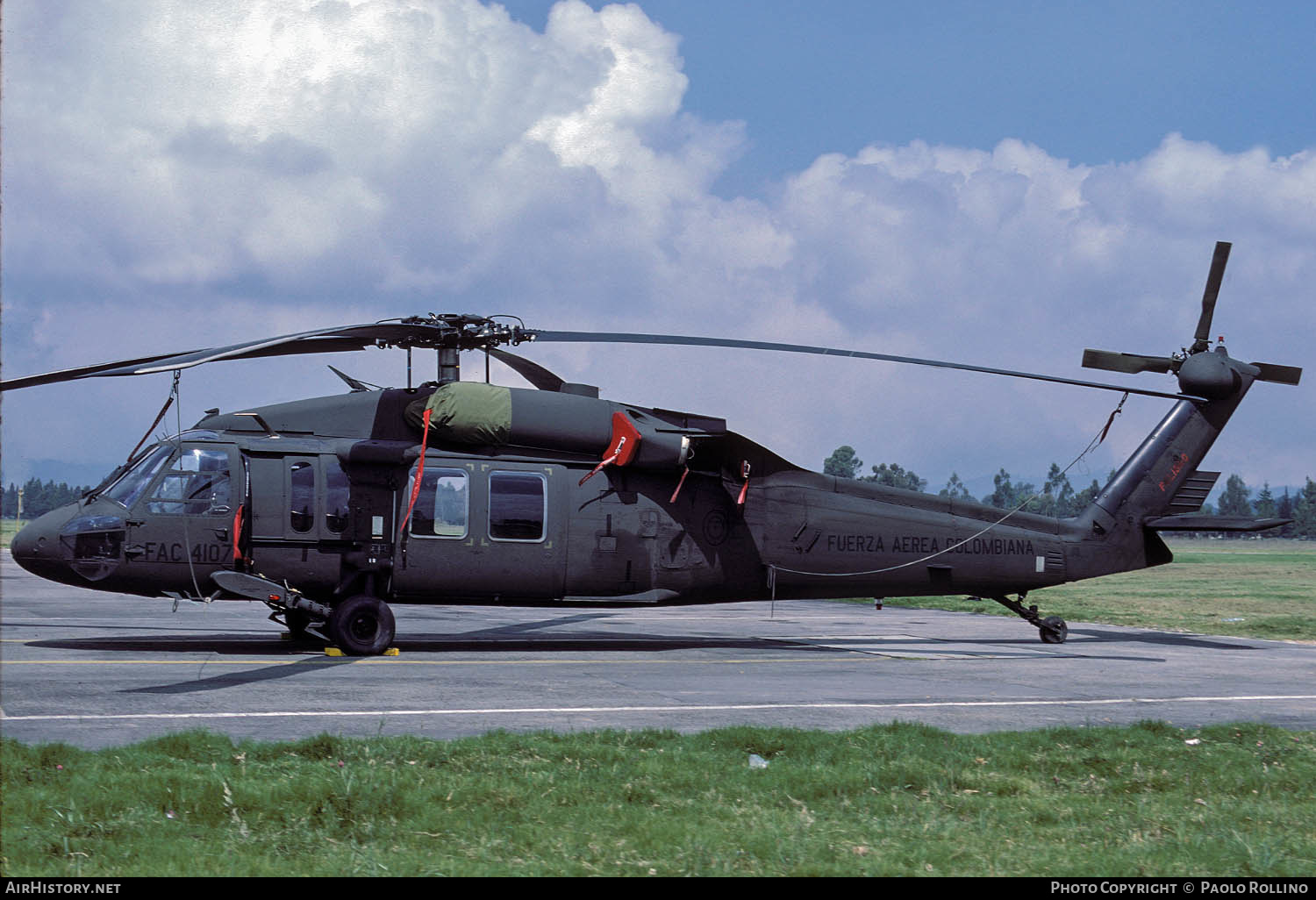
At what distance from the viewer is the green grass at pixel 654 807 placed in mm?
5727

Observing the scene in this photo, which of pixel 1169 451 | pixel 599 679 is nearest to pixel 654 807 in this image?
pixel 599 679

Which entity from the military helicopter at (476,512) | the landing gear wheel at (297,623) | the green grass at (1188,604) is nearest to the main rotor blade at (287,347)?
the military helicopter at (476,512)

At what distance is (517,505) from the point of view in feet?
56.0

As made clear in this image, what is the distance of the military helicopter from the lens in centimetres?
1579

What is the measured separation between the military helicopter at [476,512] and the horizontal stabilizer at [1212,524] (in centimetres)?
10

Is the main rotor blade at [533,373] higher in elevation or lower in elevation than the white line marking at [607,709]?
higher

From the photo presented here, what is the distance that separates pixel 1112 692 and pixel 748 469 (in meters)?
6.61

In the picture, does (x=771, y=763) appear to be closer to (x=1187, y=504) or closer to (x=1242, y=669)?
(x=1242, y=669)

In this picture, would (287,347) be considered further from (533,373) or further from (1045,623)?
(1045,623)

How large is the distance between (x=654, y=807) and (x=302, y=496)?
1075cm

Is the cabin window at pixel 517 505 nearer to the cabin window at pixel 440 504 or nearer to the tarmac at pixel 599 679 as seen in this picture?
the cabin window at pixel 440 504

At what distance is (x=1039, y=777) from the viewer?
8.24m

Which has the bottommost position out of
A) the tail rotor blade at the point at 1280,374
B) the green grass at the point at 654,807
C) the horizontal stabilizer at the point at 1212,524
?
the green grass at the point at 654,807

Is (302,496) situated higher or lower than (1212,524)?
higher
